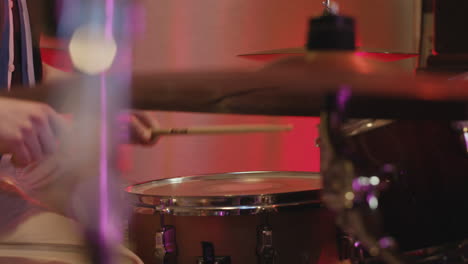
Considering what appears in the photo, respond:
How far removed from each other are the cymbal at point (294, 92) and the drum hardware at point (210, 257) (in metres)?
0.49

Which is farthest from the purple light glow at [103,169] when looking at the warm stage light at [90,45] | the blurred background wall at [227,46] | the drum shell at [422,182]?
the blurred background wall at [227,46]

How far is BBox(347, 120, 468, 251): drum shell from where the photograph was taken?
714 millimetres

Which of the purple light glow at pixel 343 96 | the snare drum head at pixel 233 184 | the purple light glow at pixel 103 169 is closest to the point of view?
the purple light glow at pixel 343 96

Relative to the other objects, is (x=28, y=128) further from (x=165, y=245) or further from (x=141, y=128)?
(x=165, y=245)

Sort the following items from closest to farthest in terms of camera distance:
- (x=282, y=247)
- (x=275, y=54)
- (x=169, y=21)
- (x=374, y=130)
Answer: (x=374, y=130), (x=282, y=247), (x=275, y=54), (x=169, y=21)

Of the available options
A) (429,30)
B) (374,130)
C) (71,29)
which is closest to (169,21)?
(71,29)

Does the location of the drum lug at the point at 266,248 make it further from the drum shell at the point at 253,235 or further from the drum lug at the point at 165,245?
the drum lug at the point at 165,245

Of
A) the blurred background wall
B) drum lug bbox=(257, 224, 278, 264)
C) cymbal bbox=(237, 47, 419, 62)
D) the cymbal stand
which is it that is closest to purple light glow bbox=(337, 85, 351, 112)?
the cymbal stand

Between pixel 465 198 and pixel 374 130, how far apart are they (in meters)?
0.19

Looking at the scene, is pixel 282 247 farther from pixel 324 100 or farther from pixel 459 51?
pixel 459 51

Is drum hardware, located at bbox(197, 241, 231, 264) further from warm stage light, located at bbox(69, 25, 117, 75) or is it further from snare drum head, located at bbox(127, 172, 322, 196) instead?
warm stage light, located at bbox(69, 25, 117, 75)

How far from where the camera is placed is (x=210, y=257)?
0.92 metres

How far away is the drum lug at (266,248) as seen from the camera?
0.90 meters

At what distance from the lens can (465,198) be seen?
2.47ft
